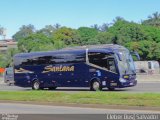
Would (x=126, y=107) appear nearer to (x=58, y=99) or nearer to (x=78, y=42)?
(x=58, y=99)

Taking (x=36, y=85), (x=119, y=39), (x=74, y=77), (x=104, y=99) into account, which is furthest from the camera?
(x=119, y=39)

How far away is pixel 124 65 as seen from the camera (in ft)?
112

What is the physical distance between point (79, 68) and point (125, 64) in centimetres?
386

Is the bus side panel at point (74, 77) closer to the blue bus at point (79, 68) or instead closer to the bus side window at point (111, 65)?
the blue bus at point (79, 68)

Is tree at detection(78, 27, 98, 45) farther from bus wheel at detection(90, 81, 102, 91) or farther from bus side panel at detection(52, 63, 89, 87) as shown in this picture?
bus wheel at detection(90, 81, 102, 91)

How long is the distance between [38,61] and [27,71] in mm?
1558

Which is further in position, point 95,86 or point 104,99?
point 95,86

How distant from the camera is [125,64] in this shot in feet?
112

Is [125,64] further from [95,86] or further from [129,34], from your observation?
[129,34]

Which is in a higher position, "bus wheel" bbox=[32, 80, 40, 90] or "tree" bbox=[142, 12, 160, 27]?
"tree" bbox=[142, 12, 160, 27]

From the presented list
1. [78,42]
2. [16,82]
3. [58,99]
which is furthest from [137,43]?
[58,99]

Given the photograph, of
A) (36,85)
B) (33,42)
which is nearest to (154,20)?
(33,42)

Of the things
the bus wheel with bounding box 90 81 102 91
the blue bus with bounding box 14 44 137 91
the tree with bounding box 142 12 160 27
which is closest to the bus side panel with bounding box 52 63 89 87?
the blue bus with bounding box 14 44 137 91

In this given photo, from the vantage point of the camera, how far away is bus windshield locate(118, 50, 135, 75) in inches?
1324
